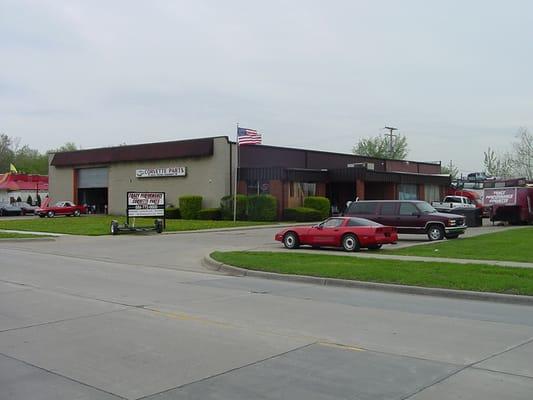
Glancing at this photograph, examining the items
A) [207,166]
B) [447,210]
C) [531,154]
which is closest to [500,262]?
[447,210]

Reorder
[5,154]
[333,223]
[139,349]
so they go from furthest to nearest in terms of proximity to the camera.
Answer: [5,154] → [333,223] → [139,349]

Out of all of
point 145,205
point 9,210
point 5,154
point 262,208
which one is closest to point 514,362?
point 145,205

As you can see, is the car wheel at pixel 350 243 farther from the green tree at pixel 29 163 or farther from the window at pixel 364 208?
the green tree at pixel 29 163

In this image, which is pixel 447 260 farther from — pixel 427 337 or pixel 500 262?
pixel 427 337

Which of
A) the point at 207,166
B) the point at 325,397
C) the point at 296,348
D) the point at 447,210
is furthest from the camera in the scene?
the point at 207,166

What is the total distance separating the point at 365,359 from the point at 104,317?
168 inches

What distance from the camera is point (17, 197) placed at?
253 feet

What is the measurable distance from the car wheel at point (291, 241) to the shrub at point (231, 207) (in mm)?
21334

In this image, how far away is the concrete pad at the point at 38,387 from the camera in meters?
5.37

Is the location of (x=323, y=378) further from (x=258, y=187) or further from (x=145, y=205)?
(x=258, y=187)

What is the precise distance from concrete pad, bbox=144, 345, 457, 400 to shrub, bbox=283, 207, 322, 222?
3664 centimetres

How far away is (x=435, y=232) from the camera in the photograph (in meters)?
25.1

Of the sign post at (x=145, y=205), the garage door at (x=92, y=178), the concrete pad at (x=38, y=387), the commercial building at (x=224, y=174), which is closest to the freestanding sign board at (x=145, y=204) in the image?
the sign post at (x=145, y=205)

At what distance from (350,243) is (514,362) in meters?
14.1
